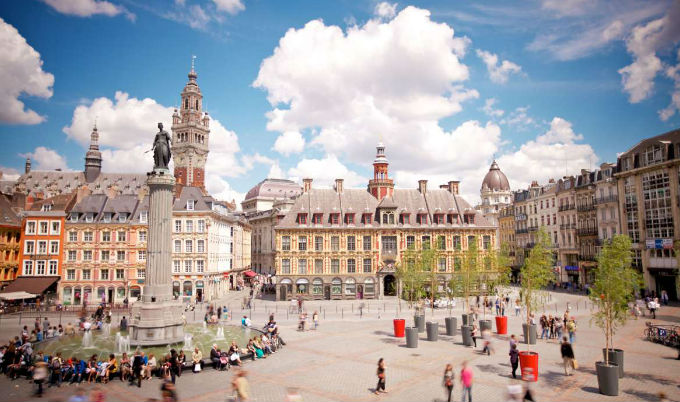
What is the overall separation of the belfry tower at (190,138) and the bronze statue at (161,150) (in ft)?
264

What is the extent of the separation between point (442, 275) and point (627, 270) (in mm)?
39464

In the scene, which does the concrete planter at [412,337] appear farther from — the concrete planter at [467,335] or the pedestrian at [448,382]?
the pedestrian at [448,382]

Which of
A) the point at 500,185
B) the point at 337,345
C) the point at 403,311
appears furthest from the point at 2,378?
the point at 500,185

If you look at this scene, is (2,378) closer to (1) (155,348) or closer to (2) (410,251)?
(1) (155,348)

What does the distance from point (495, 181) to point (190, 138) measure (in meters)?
79.6

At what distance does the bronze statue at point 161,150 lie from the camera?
28969 mm

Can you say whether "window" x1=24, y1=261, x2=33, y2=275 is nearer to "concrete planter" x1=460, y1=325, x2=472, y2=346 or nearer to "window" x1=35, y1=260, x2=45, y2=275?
"window" x1=35, y1=260, x2=45, y2=275

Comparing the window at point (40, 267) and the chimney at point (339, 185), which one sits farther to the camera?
the chimney at point (339, 185)

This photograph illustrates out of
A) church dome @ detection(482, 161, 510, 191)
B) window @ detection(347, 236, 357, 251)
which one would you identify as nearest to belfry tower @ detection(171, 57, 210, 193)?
window @ detection(347, 236, 357, 251)

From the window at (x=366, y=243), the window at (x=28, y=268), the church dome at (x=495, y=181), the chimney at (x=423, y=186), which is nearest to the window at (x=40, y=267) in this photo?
the window at (x=28, y=268)

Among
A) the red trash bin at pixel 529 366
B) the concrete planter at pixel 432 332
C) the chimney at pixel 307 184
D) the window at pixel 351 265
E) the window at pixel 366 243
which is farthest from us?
the chimney at pixel 307 184

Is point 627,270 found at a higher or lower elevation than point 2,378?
higher

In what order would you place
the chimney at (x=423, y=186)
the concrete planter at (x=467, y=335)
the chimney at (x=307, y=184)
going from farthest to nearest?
the chimney at (x=423, y=186) → the chimney at (x=307, y=184) → the concrete planter at (x=467, y=335)

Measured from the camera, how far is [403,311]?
1726 inches
